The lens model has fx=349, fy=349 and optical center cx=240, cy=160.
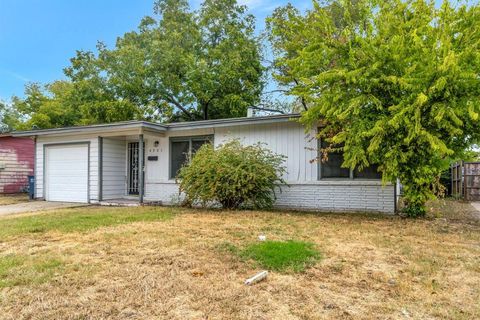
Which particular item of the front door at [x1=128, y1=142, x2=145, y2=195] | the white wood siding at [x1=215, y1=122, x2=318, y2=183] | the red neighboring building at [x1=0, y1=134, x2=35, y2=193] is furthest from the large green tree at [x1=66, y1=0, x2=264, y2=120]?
the white wood siding at [x1=215, y1=122, x2=318, y2=183]

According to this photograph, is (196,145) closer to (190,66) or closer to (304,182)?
(304,182)

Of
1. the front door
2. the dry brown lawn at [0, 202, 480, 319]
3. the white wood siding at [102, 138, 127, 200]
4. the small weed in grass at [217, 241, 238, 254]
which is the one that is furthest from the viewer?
the front door

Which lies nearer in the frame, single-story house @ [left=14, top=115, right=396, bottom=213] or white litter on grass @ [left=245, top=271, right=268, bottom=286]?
white litter on grass @ [left=245, top=271, right=268, bottom=286]

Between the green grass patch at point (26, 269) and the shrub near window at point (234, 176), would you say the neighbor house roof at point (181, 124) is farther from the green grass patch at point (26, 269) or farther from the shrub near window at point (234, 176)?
the green grass patch at point (26, 269)

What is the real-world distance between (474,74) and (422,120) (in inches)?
43.5

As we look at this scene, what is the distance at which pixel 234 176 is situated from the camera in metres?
8.44

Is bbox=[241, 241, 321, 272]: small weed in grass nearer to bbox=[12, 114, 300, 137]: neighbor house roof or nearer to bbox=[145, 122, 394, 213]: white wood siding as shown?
bbox=[145, 122, 394, 213]: white wood siding

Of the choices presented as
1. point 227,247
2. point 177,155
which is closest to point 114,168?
point 177,155

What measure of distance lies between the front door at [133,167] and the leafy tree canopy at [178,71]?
6343mm

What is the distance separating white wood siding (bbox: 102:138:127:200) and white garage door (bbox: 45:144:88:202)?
0.76 meters

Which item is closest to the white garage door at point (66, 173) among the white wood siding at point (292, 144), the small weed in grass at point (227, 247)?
the white wood siding at point (292, 144)

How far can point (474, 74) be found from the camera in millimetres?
6027

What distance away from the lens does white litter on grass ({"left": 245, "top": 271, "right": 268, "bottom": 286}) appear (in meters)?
3.38

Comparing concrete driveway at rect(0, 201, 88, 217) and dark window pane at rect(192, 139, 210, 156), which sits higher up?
dark window pane at rect(192, 139, 210, 156)
